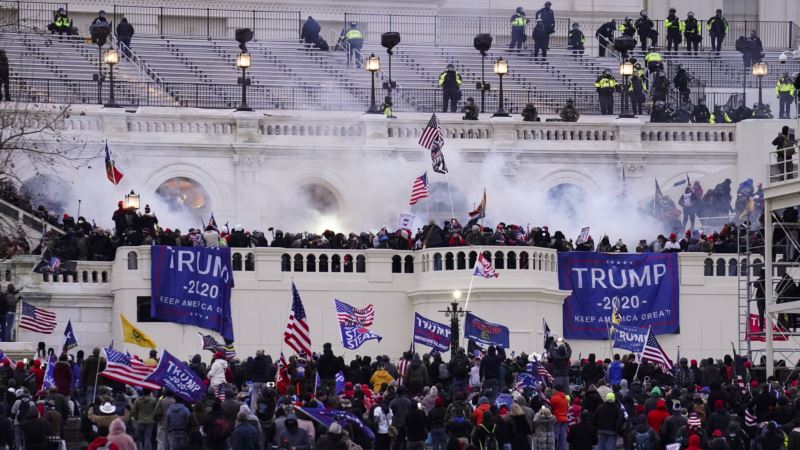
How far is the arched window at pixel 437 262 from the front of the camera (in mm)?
65312

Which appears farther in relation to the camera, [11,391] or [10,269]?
[10,269]

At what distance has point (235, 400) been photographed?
46.5 metres

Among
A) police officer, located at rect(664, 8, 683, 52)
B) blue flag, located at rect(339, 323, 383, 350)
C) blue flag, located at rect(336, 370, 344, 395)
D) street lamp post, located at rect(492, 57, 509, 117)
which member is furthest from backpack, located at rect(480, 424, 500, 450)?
police officer, located at rect(664, 8, 683, 52)

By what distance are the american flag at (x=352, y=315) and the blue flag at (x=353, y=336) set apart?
130 mm

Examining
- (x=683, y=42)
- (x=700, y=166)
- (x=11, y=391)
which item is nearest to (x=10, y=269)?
(x=11, y=391)

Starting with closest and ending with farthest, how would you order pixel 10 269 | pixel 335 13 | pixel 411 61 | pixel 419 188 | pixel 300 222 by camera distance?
1. pixel 10 269
2. pixel 419 188
3. pixel 300 222
4. pixel 411 61
5. pixel 335 13

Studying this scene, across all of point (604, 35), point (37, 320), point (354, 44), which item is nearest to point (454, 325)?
point (37, 320)

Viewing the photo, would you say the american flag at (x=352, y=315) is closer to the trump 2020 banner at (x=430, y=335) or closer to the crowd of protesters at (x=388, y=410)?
the trump 2020 banner at (x=430, y=335)

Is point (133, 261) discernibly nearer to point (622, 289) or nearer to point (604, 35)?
point (622, 289)

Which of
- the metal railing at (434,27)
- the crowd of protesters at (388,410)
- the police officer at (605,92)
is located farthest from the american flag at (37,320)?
the metal railing at (434,27)

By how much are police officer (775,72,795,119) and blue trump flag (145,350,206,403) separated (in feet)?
115

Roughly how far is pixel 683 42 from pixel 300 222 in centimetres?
2158

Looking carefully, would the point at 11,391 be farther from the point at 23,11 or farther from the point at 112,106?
the point at 23,11

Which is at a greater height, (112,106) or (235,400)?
(112,106)
